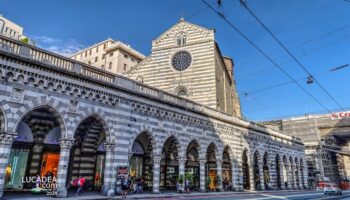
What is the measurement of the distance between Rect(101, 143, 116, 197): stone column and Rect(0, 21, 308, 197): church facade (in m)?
0.06

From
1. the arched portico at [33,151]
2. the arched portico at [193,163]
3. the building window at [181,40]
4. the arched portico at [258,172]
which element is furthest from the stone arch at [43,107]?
the building window at [181,40]

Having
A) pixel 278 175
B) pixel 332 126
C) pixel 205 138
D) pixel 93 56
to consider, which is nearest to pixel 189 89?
pixel 205 138

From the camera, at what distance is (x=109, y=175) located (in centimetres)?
1659

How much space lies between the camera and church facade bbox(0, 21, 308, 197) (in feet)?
44.7

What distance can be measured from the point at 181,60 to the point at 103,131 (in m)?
20.0

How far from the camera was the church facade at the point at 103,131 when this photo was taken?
44.7 feet

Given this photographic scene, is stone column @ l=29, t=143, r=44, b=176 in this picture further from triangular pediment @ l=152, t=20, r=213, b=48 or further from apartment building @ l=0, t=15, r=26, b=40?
apartment building @ l=0, t=15, r=26, b=40

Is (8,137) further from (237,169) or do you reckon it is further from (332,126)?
(332,126)

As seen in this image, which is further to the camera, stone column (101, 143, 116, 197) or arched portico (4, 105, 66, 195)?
arched portico (4, 105, 66, 195)

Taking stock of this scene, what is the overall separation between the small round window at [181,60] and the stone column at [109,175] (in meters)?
21.5

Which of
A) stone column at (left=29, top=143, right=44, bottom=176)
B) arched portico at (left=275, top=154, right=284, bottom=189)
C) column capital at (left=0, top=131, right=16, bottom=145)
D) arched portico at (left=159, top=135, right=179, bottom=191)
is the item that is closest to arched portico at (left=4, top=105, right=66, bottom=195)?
stone column at (left=29, top=143, right=44, bottom=176)

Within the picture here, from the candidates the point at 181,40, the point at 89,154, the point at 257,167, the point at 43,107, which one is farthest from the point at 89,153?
the point at 181,40

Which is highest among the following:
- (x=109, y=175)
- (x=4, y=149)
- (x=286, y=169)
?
(x=4, y=149)

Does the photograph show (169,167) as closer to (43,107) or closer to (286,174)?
(43,107)
